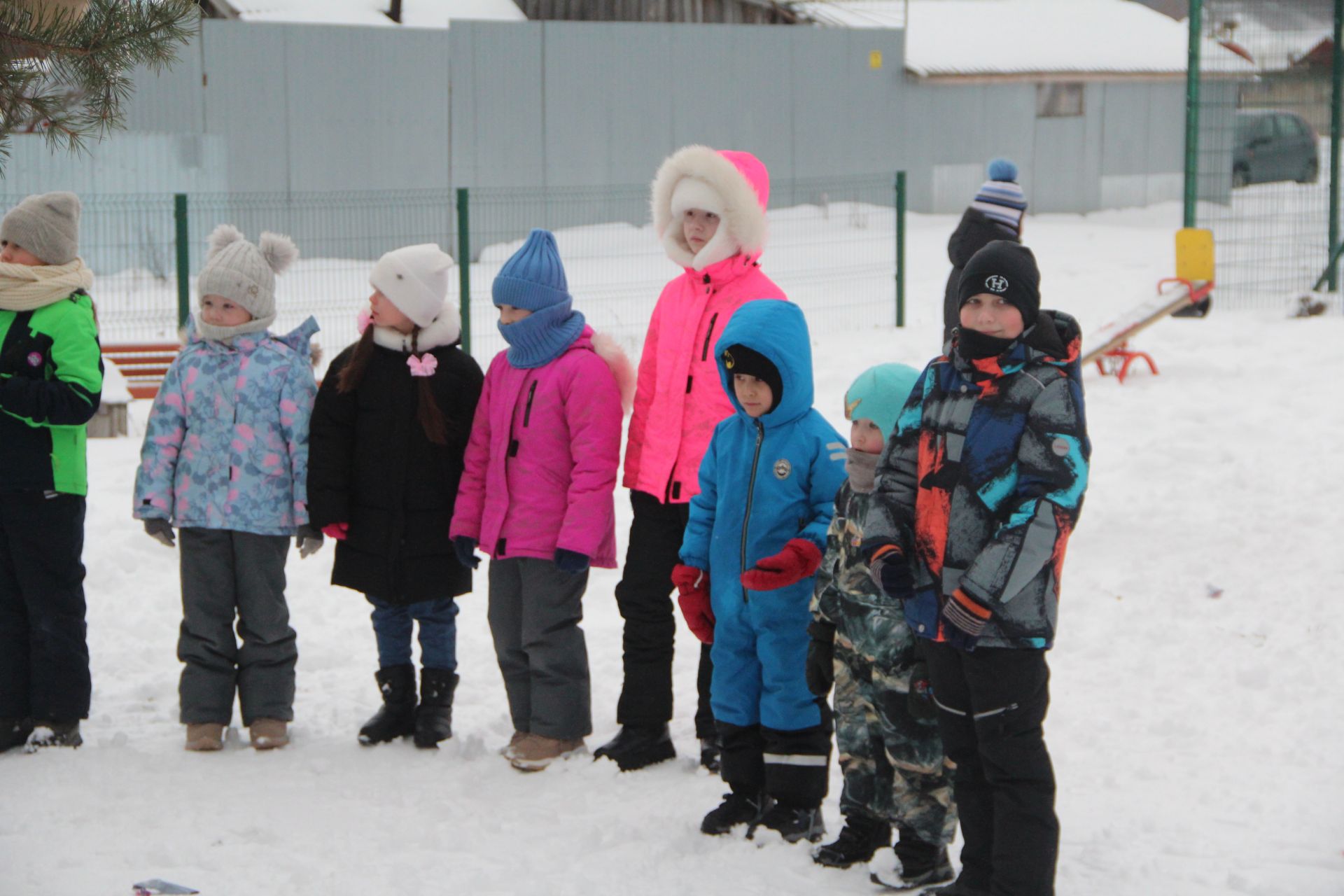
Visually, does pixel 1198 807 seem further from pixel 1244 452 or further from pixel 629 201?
pixel 629 201

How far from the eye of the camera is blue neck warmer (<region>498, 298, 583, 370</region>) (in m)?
4.66

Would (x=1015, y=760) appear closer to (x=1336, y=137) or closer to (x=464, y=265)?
(x=464, y=265)

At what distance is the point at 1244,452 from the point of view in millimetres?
7613

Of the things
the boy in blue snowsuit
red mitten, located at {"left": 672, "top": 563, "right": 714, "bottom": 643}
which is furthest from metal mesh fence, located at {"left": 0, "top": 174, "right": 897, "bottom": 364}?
the boy in blue snowsuit

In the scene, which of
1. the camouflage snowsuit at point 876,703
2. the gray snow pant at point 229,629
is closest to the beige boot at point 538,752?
the gray snow pant at point 229,629

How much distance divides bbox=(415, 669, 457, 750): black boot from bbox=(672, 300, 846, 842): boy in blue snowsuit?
116 centimetres

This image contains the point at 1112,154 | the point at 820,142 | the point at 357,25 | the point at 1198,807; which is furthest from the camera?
the point at 1112,154

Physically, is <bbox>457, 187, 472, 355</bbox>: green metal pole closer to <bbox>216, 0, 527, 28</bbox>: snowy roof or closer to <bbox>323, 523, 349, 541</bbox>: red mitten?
<bbox>323, 523, 349, 541</bbox>: red mitten

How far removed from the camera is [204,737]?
480 cm

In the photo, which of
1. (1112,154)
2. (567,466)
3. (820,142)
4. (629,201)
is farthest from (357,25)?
(567,466)

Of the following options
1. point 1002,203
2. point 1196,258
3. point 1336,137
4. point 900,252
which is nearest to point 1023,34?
point 1336,137

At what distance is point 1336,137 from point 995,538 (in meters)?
10.7

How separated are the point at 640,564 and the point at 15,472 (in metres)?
2.06

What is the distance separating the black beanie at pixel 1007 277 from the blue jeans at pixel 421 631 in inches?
90.9
